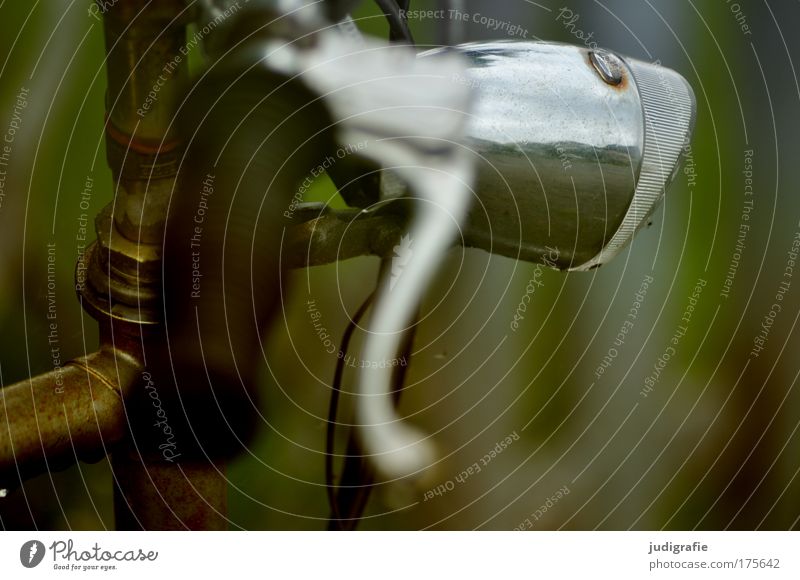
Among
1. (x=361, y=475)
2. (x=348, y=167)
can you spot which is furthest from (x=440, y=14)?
(x=361, y=475)

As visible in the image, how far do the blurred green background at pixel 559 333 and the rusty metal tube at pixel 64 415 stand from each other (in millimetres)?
94

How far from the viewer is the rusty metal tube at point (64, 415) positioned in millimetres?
411

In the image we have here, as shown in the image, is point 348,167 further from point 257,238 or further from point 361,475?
point 361,475

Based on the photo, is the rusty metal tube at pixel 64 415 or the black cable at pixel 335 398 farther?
the black cable at pixel 335 398

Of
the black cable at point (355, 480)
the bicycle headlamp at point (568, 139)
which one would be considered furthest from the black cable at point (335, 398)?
the bicycle headlamp at point (568, 139)

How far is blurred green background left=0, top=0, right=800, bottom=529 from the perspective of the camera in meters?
0.52

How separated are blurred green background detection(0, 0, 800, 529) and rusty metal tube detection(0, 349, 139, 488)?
9 cm

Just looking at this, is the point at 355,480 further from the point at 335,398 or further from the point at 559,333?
the point at 559,333

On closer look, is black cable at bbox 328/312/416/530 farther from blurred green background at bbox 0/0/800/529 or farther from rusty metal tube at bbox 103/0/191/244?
rusty metal tube at bbox 103/0/191/244

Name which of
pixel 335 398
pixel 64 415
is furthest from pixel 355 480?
pixel 64 415

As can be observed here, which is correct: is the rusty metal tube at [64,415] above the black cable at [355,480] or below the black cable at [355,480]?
above

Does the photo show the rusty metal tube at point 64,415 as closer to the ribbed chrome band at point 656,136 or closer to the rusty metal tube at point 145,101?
the rusty metal tube at point 145,101

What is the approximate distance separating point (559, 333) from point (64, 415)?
1.32ft
